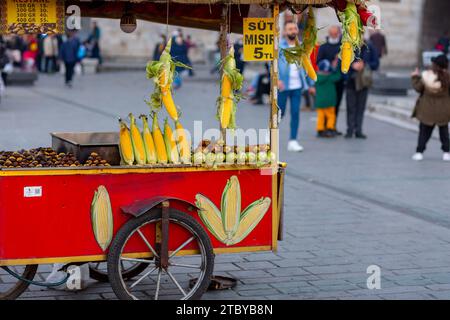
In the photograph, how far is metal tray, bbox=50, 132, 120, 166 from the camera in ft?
21.5

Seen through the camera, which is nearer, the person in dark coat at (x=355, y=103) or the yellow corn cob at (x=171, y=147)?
the yellow corn cob at (x=171, y=147)

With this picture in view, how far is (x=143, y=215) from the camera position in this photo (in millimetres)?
6082

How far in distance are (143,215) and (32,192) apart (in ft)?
2.31

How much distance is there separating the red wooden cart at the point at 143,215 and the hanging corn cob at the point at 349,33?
8.9 inches

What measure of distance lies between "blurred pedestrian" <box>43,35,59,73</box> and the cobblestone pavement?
12048 mm

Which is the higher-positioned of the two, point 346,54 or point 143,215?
point 346,54

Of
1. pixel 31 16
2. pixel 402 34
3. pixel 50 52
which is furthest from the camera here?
pixel 402 34

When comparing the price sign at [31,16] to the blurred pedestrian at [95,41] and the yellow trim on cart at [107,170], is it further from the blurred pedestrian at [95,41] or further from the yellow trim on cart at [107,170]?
the blurred pedestrian at [95,41]

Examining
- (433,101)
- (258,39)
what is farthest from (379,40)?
(258,39)

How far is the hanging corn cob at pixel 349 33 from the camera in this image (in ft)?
20.7

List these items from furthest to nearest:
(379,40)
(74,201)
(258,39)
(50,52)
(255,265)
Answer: (379,40)
(50,52)
(255,265)
(258,39)
(74,201)

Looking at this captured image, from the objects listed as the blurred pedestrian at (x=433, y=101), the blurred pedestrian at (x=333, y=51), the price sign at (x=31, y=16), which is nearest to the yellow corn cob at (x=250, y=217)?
the price sign at (x=31, y=16)

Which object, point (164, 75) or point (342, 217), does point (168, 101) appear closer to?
point (164, 75)

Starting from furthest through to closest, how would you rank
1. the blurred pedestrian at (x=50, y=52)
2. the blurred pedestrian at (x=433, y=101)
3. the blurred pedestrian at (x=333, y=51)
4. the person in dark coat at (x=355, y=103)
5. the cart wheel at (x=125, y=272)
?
the blurred pedestrian at (x=50, y=52)
the person in dark coat at (x=355, y=103)
the blurred pedestrian at (x=333, y=51)
the blurred pedestrian at (x=433, y=101)
the cart wheel at (x=125, y=272)
